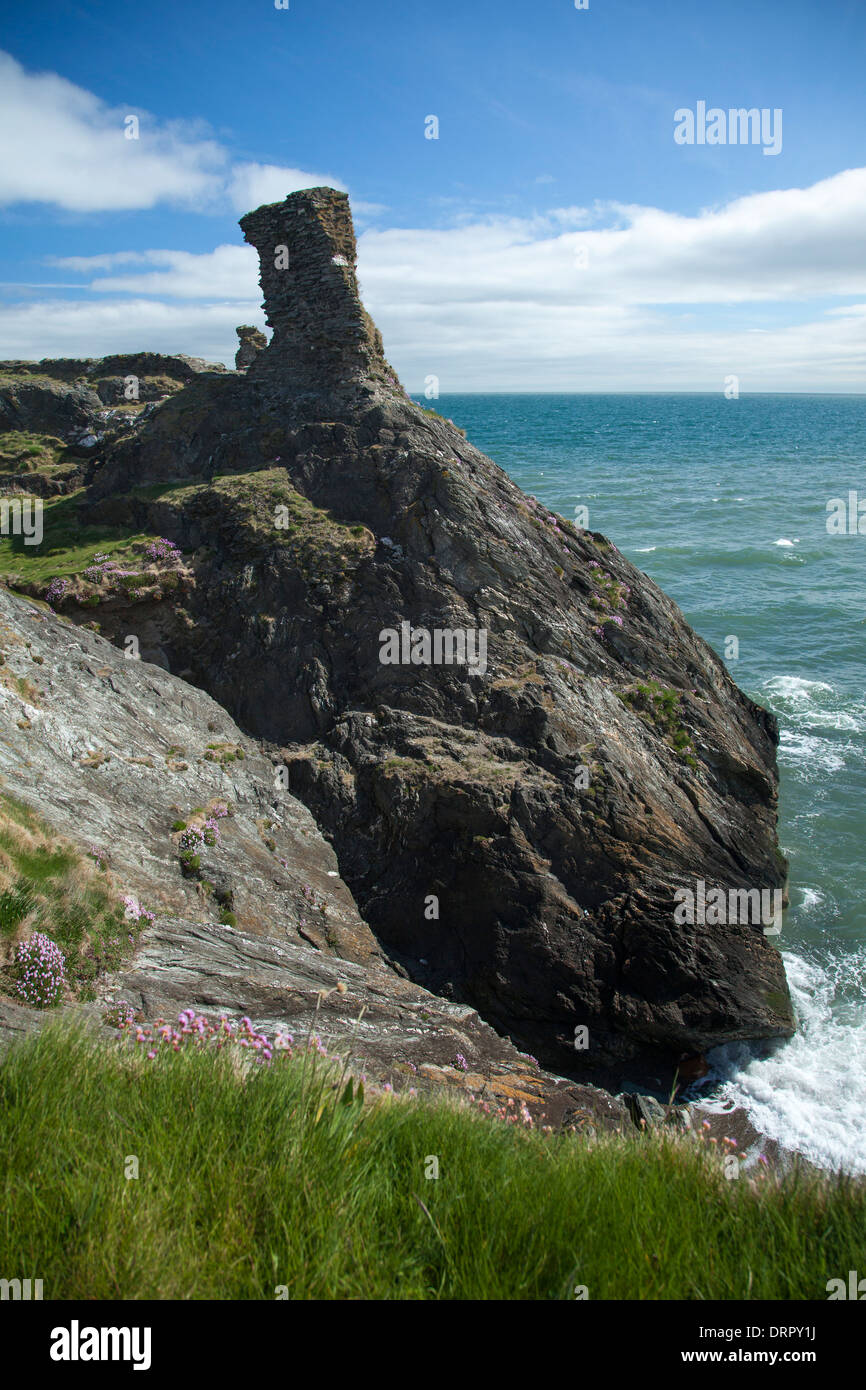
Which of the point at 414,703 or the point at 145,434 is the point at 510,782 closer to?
the point at 414,703

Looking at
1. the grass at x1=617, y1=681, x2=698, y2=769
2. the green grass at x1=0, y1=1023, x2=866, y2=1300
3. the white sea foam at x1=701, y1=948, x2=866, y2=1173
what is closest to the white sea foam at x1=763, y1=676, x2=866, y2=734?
the grass at x1=617, y1=681, x2=698, y2=769

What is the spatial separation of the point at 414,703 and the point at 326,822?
2.57 m

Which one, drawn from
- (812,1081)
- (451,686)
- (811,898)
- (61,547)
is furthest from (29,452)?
(812,1081)

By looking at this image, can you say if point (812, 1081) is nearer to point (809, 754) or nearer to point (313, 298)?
point (809, 754)

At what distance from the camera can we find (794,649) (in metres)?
30.3

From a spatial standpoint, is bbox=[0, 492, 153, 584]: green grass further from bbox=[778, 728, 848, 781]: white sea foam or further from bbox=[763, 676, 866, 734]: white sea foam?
bbox=[763, 676, 866, 734]: white sea foam

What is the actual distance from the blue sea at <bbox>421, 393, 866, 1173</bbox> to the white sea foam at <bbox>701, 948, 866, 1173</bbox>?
0.8 inches

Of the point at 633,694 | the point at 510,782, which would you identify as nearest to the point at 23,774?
the point at 510,782

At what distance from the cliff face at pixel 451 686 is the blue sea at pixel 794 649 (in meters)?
1.32

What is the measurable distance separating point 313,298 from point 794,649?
73.3 feet

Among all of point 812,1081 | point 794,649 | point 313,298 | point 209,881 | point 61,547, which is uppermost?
point 313,298

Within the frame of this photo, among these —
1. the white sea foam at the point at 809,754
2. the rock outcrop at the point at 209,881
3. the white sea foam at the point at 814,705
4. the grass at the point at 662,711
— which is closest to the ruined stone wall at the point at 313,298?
the rock outcrop at the point at 209,881

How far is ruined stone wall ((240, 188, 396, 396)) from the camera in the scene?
674 inches

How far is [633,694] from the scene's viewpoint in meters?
15.3
